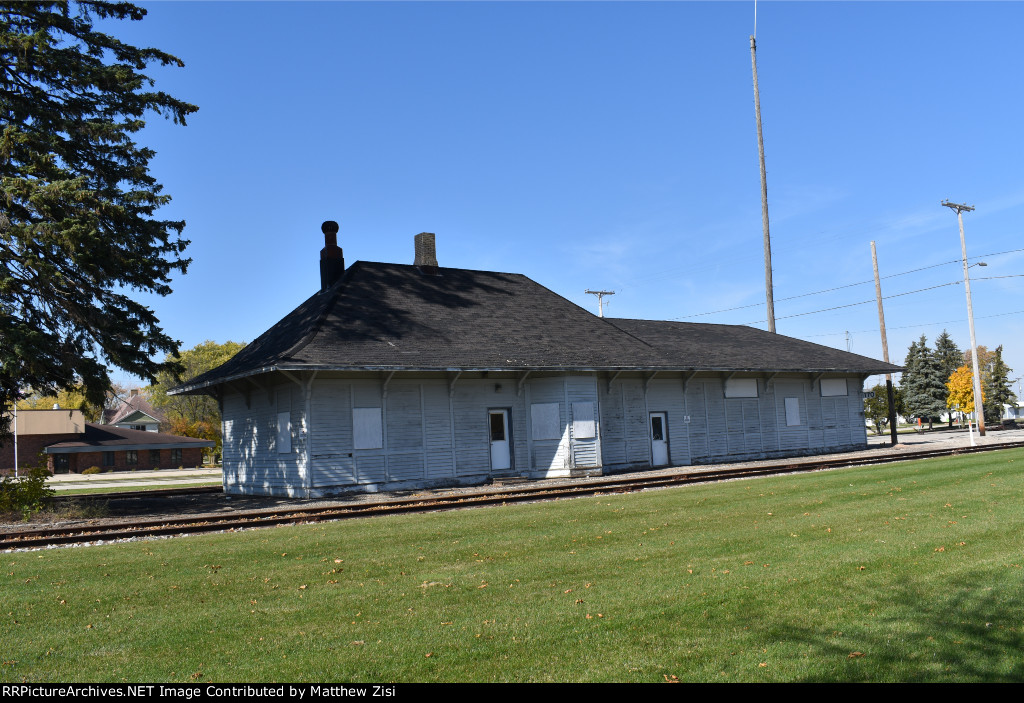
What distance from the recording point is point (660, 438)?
94.8 feet

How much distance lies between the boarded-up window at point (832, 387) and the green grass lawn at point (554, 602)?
73.1 ft

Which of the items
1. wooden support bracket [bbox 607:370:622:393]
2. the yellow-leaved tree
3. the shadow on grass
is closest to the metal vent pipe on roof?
wooden support bracket [bbox 607:370:622:393]

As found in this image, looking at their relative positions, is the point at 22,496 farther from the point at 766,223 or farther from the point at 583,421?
the point at 766,223

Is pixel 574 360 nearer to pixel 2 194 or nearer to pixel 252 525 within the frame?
pixel 252 525

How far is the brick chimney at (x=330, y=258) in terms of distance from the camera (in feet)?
96.3

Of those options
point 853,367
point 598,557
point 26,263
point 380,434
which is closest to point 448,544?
point 598,557

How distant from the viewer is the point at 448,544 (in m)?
11.2

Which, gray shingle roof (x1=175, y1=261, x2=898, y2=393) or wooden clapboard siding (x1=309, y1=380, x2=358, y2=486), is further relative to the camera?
gray shingle roof (x1=175, y1=261, x2=898, y2=393)

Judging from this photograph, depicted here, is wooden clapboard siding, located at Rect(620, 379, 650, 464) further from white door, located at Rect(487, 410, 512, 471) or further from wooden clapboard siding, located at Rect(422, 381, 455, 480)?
wooden clapboard siding, located at Rect(422, 381, 455, 480)

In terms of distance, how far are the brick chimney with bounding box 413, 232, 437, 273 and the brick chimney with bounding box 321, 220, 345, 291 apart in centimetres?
294

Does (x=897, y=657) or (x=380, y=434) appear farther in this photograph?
(x=380, y=434)

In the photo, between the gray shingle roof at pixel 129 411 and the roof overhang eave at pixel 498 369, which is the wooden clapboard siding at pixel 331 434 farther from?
the gray shingle roof at pixel 129 411

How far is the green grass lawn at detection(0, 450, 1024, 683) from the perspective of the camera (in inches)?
219
